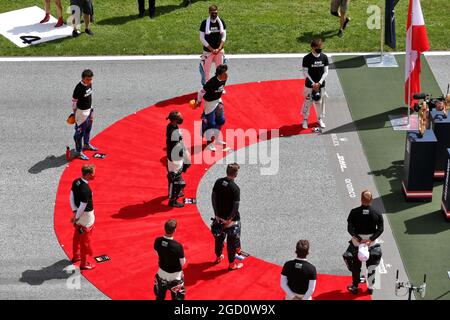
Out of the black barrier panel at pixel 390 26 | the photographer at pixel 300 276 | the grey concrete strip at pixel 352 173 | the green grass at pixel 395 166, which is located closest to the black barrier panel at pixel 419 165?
the green grass at pixel 395 166

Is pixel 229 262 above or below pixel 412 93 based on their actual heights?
below

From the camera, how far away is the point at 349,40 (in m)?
25.2

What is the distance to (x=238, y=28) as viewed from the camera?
85.5ft

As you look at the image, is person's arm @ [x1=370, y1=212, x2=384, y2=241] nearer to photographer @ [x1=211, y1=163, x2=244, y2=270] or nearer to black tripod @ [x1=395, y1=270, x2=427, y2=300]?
black tripod @ [x1=395, y1=270, x2=427, y2=300]

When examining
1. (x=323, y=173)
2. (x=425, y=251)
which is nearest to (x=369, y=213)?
(x=425, y=251)

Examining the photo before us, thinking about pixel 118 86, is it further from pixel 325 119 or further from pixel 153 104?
pixel 325 119

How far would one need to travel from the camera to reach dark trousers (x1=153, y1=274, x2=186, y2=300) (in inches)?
549

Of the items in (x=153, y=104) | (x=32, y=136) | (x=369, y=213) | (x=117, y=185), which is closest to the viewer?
(x=369, y=213)

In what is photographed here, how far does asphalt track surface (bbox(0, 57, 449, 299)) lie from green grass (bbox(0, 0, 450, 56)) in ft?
2.71

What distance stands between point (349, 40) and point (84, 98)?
31.1 ft

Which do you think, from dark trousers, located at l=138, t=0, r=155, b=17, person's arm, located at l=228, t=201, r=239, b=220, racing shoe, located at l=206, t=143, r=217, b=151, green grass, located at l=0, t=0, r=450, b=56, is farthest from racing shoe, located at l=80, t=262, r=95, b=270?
dark trousers, located at l=138, t=0, r=155, b=17

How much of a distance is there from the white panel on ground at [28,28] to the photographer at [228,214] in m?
12.1

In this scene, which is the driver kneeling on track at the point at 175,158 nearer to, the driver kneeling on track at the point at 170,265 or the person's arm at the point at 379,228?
the driver kneeling on track at the point at 170,265

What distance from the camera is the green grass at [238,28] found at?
2494 centimetres
